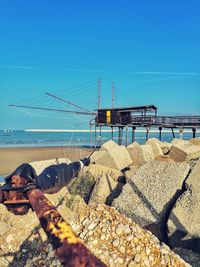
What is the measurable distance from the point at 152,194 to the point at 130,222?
1.54 metres

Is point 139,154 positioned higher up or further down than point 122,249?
higher up

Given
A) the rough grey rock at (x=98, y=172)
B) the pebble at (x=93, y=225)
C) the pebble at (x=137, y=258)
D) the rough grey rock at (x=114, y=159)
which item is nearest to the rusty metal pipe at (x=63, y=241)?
the pebble at (x=137, y=258)

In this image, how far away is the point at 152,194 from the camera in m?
6.09

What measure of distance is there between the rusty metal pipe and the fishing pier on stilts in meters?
36.9

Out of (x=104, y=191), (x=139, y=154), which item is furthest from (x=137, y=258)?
(x=139, y=154)

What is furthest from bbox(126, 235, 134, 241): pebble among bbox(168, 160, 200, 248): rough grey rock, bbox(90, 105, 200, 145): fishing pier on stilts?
bbox(90, 105, 200, 145): fishing pier on stilts

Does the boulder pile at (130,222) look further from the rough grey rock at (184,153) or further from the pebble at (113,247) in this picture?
the rough grey rock at (184,153)

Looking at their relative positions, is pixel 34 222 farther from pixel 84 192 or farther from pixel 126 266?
pixel 84 192

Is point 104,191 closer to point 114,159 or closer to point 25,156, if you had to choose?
point 114,159

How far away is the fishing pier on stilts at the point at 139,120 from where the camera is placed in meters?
38.1

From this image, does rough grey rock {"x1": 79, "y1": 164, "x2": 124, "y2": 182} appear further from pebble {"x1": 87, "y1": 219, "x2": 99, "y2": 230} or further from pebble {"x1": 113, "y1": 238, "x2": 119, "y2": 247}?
pebble {"x1": 113, "y1": 238, "x2": 119, "y2": 247}

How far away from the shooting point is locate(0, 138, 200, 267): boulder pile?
13.3 ft

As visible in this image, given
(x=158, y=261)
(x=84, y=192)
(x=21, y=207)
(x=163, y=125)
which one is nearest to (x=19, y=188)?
(x=21, y=207)

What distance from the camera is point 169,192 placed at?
6012 mm
